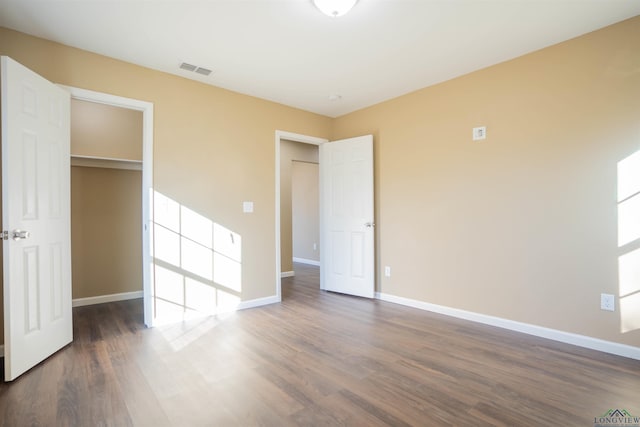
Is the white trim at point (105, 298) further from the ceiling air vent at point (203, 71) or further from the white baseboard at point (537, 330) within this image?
the white baseboard at point (537, 330)

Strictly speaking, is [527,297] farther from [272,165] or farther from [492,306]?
[272,165]

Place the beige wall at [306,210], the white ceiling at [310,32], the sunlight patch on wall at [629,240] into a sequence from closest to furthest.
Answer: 1. the white ceiling at [310,32]
2. the sunlight patch on wall at [629,240]
3. the beige wall at [306,210]

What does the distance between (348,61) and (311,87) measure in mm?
743

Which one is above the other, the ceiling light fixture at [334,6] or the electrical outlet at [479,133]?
the ceiling light fixture at [334,6]

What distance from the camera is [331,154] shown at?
470 centimetres

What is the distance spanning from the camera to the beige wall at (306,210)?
724cm

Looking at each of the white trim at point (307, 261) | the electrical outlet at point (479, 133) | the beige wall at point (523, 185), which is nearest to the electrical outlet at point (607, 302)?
the beige wall at point (523, 185)

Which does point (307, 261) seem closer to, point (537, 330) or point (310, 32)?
point (537, 330)

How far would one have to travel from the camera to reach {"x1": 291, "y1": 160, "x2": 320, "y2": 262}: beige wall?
724cm

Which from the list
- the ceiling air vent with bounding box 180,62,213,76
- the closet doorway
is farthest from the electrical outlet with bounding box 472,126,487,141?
the closet doorway

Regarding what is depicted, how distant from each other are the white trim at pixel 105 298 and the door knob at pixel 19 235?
210 centimetres

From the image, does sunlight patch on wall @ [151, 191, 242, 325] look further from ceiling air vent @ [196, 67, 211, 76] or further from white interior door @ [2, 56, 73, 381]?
ceiling air vent @ [196, 67, 211, 76]

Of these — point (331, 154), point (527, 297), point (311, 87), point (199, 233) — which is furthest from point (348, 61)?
point (527, 297)

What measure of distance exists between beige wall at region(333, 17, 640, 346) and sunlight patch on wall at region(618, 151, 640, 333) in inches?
1.3
